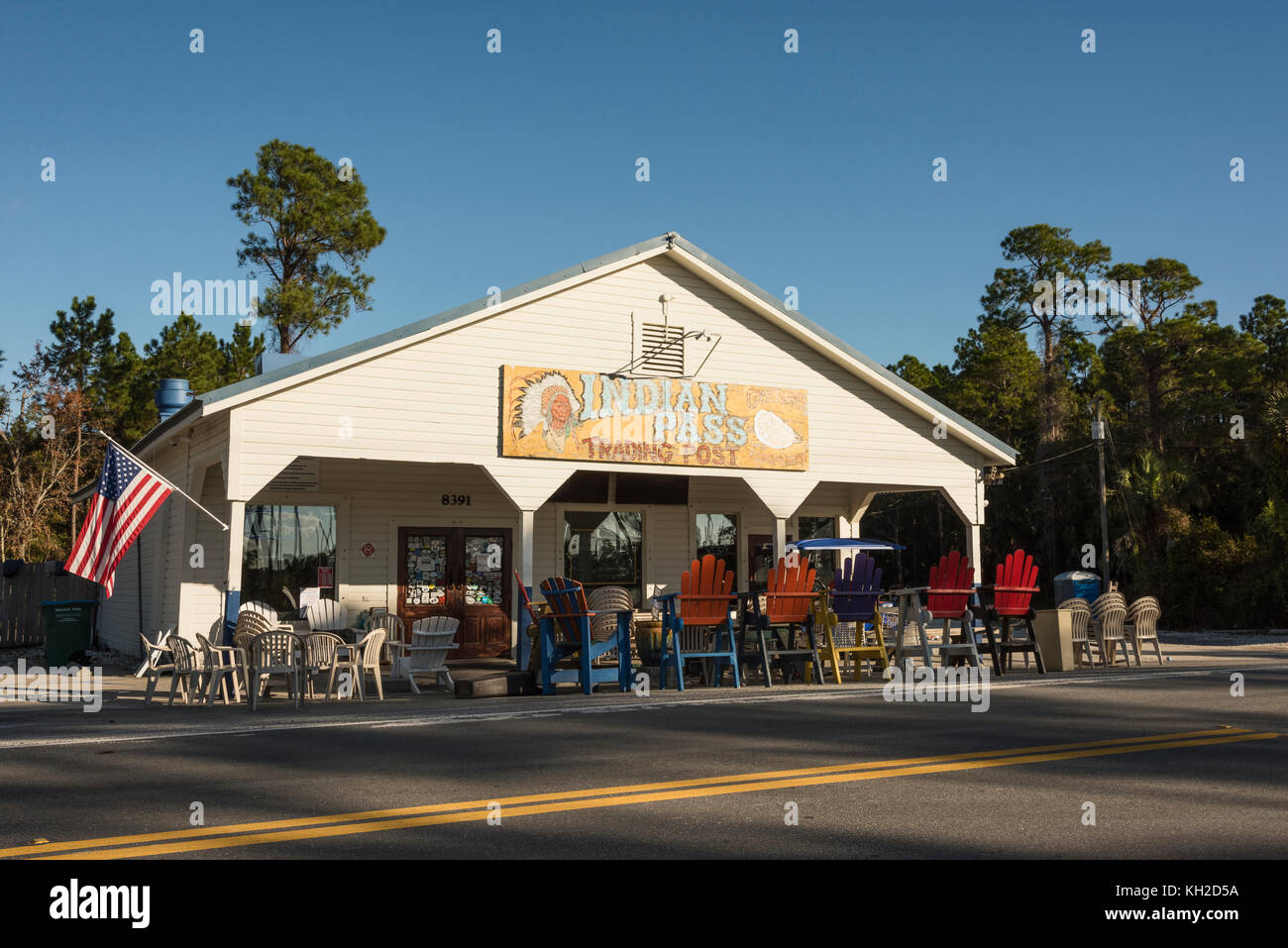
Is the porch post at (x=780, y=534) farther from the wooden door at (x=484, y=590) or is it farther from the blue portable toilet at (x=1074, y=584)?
the blue portable toilet at (x=1074, y=584)

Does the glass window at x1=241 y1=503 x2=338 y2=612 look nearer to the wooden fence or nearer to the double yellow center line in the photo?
the wooden fence

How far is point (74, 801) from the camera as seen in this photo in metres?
6.24

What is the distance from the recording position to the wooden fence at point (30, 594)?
22031 mm

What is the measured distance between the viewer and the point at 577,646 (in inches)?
505

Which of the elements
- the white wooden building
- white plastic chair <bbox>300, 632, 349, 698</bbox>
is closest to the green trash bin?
the white wooden building

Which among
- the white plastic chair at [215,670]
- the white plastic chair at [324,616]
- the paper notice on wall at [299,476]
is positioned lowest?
the white plastic chair at [215,670]

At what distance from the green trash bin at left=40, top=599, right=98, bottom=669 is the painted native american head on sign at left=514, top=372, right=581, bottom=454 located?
831 centimetres

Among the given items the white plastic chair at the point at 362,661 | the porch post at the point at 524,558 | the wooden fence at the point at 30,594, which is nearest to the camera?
the white plastic chair at the point at 362,661

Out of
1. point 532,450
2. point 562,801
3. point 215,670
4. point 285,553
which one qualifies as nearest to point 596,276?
point 532,450

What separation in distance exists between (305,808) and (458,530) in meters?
13.3

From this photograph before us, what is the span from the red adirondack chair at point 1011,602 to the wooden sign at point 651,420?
3916mm

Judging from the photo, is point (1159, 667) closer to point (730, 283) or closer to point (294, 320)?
point (730, 283)

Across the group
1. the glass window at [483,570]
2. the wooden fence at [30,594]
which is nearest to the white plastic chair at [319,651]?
the glass window at [483,570]

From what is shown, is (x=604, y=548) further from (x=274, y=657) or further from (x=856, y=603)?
(x=274, y=657)
